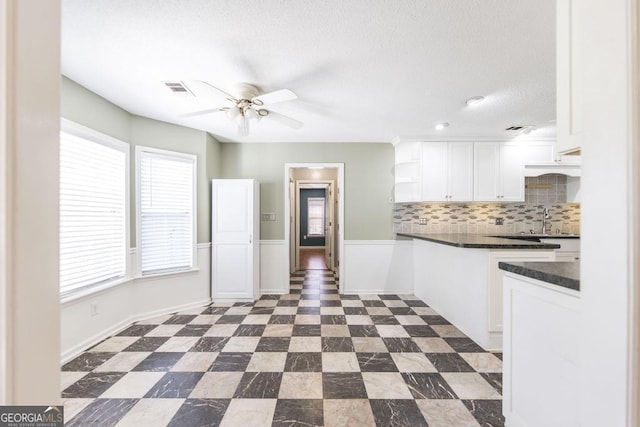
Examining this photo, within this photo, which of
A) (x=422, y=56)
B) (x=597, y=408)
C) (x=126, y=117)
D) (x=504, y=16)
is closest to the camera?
(x=597, y=408)

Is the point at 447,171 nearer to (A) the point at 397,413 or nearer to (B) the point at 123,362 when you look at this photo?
(A) the point at 397,413

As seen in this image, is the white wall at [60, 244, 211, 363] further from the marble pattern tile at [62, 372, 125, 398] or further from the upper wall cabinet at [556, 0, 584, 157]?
the upper wall cabinet at [556, 0, 584, 157]

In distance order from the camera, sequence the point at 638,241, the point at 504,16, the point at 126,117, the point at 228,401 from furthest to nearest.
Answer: the point at 126,117, the point at 228,401, the point at 504,16, the point at 638,241

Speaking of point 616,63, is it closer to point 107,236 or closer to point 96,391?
point 96,391

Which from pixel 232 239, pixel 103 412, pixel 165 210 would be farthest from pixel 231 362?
pixel 165 210

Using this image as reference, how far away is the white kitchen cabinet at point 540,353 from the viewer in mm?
1082

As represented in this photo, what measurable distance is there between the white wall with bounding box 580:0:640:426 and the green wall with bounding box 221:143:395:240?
10.8 feet

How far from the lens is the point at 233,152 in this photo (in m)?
4.08

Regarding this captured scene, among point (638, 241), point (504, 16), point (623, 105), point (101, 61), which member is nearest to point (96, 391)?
point (101, 61)

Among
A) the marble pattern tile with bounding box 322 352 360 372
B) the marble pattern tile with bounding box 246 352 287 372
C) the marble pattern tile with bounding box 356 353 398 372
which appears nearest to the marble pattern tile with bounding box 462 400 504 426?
the marble pattern tile with bounding box 356 353 398 372

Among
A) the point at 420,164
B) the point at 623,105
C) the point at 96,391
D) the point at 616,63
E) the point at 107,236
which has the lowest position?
the point at 96,391

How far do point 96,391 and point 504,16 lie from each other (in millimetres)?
3422

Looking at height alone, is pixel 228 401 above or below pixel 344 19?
below

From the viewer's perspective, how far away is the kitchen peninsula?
2375 mm
